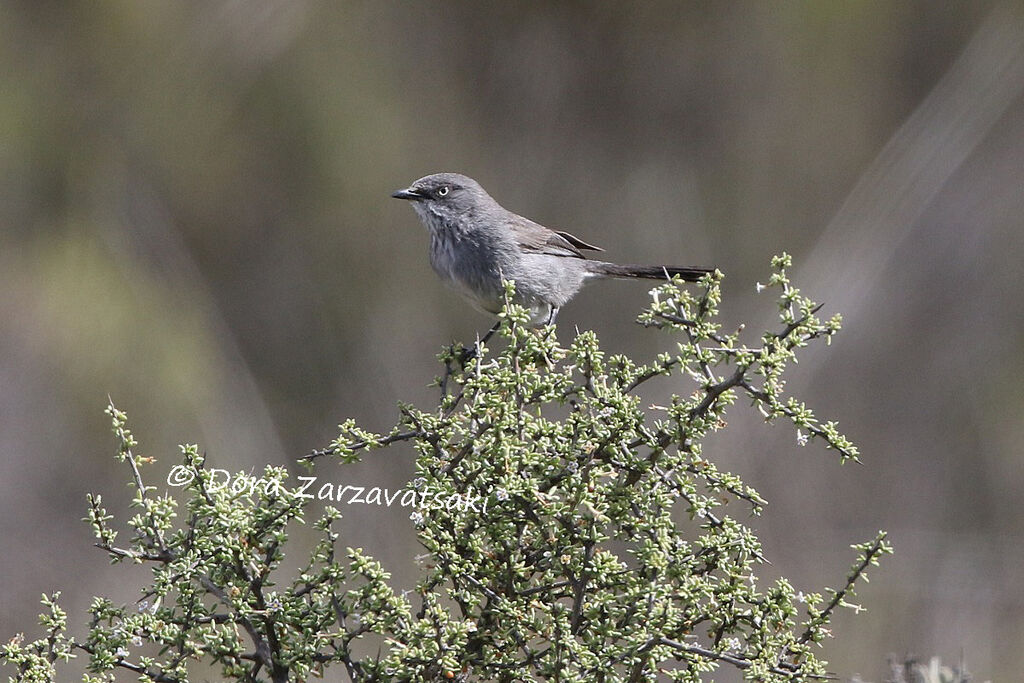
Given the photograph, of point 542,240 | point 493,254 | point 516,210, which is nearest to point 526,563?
point 493,254

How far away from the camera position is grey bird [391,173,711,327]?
3.51 m

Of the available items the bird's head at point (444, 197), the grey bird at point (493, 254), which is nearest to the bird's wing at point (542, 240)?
the grey bird at point (493, 254)

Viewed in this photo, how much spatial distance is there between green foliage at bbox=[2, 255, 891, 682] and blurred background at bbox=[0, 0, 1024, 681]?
4.29m

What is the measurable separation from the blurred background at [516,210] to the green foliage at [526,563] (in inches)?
169

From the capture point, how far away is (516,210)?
21.8 feet

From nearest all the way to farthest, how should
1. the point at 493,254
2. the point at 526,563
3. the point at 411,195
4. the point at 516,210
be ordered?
the point at 526,563 < the point at 493,254 < the point at 411,195 < the point at 516,210

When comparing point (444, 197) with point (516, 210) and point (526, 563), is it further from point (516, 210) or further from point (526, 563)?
point (516, 210)

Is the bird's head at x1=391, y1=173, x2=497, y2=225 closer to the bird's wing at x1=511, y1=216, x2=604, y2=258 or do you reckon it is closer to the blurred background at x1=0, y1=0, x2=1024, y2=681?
the bird's wing at x1=511, y1=216, x2=604, y2=258

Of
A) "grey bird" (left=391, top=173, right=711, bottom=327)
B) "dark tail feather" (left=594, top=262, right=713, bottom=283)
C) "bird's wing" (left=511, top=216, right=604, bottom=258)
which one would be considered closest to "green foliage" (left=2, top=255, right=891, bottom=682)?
"grey bird" (left=391, top=173, right=711, bottom=327)

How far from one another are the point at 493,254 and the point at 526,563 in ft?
6.36

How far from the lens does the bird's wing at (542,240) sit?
3.70 m

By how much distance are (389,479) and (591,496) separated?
4.71 m

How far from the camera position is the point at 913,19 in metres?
7.41

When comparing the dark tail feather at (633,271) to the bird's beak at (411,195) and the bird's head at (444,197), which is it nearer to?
the bird's head at (444,197)
